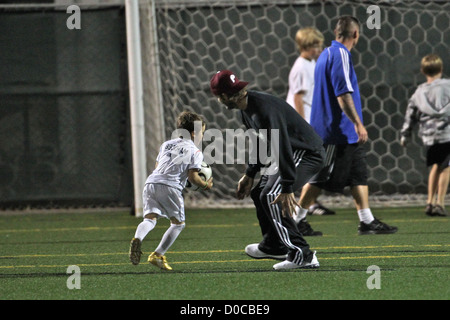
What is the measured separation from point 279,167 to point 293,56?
18.0 feet

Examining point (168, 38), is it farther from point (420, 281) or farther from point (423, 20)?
point (420, 281)

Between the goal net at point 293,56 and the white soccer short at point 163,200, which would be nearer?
the white soccer short at point 163,200

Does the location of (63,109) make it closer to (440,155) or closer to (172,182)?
(440,155)

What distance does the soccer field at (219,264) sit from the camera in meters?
4.44

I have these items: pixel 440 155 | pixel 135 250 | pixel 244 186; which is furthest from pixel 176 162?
pixel 440 155

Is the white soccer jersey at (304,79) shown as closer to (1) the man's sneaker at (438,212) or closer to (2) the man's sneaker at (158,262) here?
(1) the man's sneaker at (438,212)

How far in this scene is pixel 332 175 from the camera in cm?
714

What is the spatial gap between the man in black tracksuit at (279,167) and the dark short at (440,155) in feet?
11.8

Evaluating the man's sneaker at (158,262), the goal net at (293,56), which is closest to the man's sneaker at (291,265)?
the man's sneaker at (158,262)

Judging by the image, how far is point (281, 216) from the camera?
5270mm

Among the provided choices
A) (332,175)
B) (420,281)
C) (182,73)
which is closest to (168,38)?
(182,73)

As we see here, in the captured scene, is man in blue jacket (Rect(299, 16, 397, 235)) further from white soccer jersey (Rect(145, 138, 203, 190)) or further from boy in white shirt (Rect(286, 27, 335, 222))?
white soccer jersey (Rect(145, 138, 203, 190))

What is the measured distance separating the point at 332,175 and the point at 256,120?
2228mm

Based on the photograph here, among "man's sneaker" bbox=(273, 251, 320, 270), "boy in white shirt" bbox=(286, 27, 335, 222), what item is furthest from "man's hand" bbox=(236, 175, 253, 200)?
"boy in white shirt" bbox=(286, 27, 335, 222)
